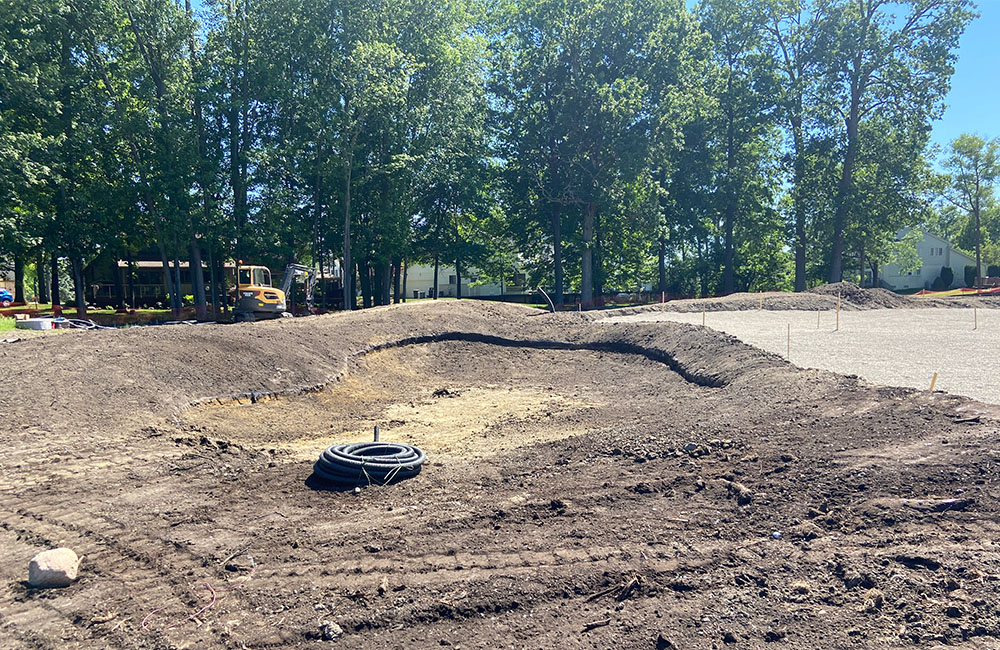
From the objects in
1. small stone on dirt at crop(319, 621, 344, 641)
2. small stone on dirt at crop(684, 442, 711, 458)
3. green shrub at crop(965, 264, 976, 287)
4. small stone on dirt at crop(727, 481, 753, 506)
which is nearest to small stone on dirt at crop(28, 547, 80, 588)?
small stone on dirt at crop(319, 621, 344, 641)

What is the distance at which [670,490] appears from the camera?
5996 millimetres

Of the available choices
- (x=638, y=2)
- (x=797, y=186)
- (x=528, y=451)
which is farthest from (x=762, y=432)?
(x=797, y=186)

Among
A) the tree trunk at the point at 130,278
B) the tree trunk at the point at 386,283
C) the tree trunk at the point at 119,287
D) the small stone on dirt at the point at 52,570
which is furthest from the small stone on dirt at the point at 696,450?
the tree trunk at the point at 119,287

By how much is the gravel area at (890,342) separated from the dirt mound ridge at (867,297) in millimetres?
1523

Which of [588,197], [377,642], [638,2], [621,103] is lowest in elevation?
[377,642]

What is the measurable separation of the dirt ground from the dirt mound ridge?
72.7 ft

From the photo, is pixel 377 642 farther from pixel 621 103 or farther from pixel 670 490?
pixel 621 103

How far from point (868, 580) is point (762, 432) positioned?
3311 millimetres

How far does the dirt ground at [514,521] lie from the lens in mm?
4031

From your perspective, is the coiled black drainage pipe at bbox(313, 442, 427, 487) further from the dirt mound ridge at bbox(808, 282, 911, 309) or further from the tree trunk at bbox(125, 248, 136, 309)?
the tree trunk at bbox(125, 248, 136, 309)

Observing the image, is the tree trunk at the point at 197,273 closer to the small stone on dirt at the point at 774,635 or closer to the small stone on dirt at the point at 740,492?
the small stone on dirt at the point at 740,492

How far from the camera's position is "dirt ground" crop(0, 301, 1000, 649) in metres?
4.03

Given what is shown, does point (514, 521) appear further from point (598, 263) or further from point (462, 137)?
point (598, 263)

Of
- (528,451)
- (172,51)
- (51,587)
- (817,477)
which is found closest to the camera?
(51,587)
